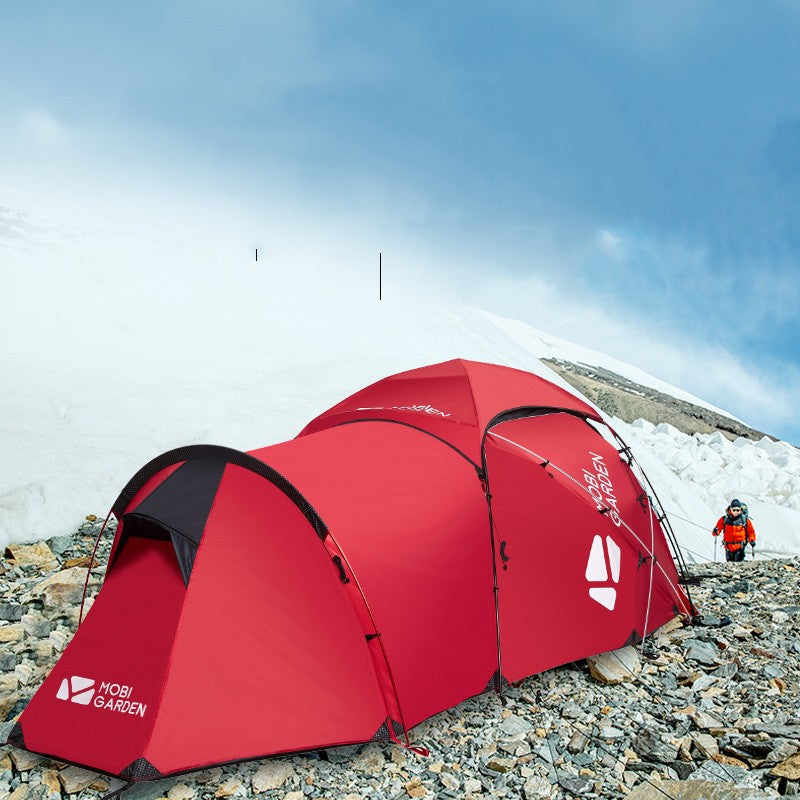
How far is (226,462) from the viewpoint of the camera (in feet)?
18.3

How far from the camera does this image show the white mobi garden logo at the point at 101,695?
464 cm

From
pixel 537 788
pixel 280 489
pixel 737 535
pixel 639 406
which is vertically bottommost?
pixel 639 406

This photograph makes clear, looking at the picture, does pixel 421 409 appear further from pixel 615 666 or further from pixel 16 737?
pixel 16 737

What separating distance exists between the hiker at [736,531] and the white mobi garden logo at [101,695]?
10895 millimetres

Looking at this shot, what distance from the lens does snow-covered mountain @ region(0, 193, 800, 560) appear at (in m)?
10.9

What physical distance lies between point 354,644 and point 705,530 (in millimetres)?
11977

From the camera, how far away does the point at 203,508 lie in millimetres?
5316

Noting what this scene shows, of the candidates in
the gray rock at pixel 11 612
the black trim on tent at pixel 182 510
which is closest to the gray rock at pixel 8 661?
the gray rock at pixel 11 612

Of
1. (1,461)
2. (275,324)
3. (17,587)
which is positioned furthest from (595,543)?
(275,324)

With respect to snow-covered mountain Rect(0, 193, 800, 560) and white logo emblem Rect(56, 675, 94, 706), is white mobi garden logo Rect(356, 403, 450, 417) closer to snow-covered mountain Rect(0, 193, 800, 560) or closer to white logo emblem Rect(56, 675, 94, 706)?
white logo emblem Rect(56, 675, 94, 706)

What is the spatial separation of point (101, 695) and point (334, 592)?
5.70 ft

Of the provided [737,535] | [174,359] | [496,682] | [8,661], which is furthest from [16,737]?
[737,535]

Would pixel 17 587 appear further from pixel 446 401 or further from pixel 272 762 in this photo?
pixel 446 401

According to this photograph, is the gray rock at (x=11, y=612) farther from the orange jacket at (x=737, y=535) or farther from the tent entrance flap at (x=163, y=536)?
the orange jacket at (x=737, y=535)
